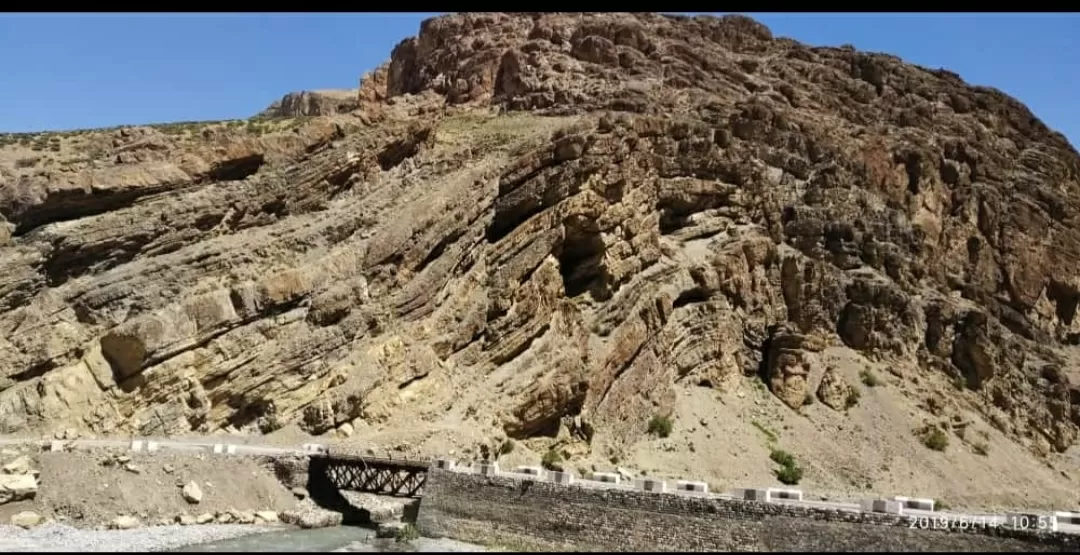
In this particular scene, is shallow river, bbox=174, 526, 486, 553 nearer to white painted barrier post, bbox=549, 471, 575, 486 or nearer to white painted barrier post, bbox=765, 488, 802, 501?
white painted barrier post, bbox=549, 471, 575, 486

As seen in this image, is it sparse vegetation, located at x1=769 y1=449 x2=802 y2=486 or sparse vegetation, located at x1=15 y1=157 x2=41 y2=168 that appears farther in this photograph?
sparse vegetation, located at x1=769 y1=449 x2=802 y2=486

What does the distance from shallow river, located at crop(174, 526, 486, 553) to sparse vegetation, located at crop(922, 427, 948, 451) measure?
121 ft

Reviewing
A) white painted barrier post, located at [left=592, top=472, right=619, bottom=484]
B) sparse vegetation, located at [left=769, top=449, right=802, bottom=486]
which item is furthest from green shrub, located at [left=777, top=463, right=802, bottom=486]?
white painted barrier post, located at [left=592, top=472, right=619, bottom=484]

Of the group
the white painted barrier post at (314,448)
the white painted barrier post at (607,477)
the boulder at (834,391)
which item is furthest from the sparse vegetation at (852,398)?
the white painted barrier post at (314,448)

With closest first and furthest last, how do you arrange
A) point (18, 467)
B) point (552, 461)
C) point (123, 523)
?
point (123, 523)
point (18, 467)
point (552, 461)

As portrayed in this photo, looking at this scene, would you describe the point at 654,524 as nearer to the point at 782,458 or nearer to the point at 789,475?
the point at 789,475

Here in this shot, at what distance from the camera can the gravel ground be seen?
24.6m

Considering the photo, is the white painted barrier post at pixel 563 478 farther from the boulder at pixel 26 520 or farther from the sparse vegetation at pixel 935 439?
the sparse vegetation at pixel 935 439

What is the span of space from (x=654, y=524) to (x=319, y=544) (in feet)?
35.1

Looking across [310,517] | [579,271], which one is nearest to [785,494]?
[310,517]

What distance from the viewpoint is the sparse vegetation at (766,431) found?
5181cm

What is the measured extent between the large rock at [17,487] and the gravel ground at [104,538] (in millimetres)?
1286

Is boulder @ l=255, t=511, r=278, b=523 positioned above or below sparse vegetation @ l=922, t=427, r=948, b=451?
below

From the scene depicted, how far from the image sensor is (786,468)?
48625 mm
